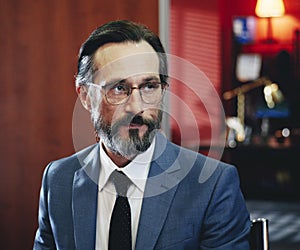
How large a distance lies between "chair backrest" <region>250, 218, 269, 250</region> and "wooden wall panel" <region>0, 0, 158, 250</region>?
1416 millimetres

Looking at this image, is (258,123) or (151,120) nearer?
(151,120)

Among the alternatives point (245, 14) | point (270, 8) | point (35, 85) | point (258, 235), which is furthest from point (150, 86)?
point (245, 14)

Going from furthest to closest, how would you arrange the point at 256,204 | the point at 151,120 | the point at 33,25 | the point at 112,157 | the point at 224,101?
the point at 224,101 < the point at 256,204 < the point at 33,25 < the point at 112,157 < the point at 151,120

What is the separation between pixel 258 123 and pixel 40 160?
1987 millimetres

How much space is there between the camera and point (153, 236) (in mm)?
1703

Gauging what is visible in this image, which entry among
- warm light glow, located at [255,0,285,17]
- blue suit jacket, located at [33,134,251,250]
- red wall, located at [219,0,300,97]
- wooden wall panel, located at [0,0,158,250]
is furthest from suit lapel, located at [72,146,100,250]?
red wall, located at [219,0,300,97]

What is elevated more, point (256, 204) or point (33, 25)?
point (33, 25)

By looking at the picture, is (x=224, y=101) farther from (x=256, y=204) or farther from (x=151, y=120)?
(x=151, y=120)

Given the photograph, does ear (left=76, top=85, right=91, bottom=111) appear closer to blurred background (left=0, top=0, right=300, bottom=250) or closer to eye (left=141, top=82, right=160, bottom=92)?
eye (left=141, top=82, right=160, bottom=92)

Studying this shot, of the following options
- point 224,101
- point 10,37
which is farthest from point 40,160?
point 224,101

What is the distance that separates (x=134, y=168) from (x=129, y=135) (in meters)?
0.13

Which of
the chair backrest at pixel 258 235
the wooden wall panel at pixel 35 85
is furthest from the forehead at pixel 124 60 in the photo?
the wooden wall panel at pixel 35 85

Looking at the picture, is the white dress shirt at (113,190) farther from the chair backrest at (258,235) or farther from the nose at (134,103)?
the chair backrest at (258,235)

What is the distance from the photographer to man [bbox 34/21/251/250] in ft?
5.39
